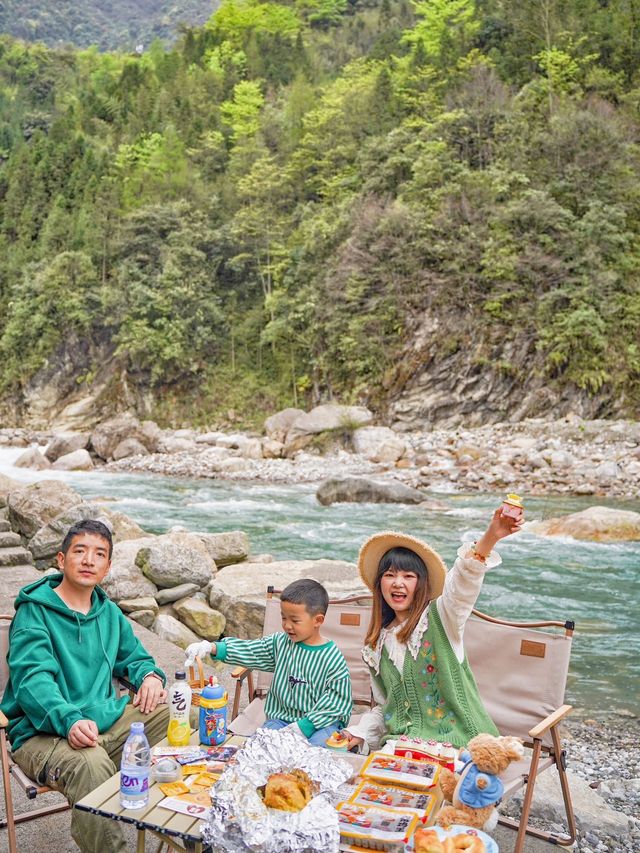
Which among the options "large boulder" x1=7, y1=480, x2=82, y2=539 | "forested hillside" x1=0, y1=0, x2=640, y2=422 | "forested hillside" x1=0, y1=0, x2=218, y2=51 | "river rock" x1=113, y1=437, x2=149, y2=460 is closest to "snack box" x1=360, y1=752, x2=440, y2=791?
"large boulder" x1=7, y1=480, x2=82, y2=539

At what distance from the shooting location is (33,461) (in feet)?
61.3

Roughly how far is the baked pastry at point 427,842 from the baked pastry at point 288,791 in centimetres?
26

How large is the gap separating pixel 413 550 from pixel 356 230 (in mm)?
21749

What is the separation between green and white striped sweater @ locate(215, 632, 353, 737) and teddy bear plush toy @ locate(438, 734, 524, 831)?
532 mm

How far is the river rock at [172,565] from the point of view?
5426 millimetres

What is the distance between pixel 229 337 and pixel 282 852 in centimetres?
2651

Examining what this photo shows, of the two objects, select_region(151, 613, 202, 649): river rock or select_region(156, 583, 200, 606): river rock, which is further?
select_region(156, 583, 200, 606): river rock

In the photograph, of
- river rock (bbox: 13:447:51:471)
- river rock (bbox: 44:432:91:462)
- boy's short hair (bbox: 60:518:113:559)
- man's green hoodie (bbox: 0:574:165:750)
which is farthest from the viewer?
river rock (bbox: 44:432:91:462)

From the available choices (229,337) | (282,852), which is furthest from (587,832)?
(229,337)

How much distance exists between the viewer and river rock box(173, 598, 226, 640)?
4.95 m

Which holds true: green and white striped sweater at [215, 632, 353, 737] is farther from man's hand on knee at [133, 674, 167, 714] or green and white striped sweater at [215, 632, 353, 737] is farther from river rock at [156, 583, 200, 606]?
river rock at [156, 583, 200, 606]

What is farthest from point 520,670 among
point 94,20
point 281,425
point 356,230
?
point 94,20

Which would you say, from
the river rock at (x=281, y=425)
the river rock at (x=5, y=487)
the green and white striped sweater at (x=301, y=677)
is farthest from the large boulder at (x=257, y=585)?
the river rock at (x=281, y=425)

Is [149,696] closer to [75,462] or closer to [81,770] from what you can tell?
[81,770]
